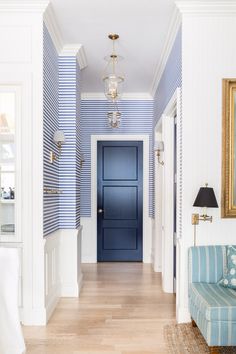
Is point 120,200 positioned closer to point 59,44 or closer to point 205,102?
point 59,44

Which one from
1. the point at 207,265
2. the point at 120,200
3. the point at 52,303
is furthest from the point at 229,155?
the point at 120,200

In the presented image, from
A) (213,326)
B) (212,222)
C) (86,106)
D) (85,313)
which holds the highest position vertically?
(86,106)

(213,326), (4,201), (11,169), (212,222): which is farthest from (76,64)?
(213,326)

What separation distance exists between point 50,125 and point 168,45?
5.39ft

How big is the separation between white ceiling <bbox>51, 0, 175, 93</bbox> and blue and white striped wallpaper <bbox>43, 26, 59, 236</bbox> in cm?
30

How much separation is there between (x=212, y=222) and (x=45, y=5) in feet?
8.21

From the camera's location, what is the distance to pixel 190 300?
3109 millimetres

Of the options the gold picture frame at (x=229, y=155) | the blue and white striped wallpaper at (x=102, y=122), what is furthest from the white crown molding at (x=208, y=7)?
the blue and white striped wallpaper at (x=102, y=122)

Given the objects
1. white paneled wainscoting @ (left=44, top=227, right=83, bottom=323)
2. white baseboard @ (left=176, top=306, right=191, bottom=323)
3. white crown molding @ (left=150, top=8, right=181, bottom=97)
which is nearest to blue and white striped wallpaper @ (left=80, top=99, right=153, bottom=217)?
white crown molding @ (left=150, top=8, right=181, bottom=97)

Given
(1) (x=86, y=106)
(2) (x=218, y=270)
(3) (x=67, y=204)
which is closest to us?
(2) (x=218, y=270)

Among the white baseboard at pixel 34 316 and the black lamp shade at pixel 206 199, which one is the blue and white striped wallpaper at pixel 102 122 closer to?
the white baseboard at pixel 34 316

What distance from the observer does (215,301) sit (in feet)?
8.47

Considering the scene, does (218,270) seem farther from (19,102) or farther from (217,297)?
(19,102)

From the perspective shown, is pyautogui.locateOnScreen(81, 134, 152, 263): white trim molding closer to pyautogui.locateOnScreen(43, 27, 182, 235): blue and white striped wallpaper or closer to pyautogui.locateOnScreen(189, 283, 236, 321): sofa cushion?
pyautogui.locateOnScreen(43, 27, 182, 235): blue and white striped wallpaper
